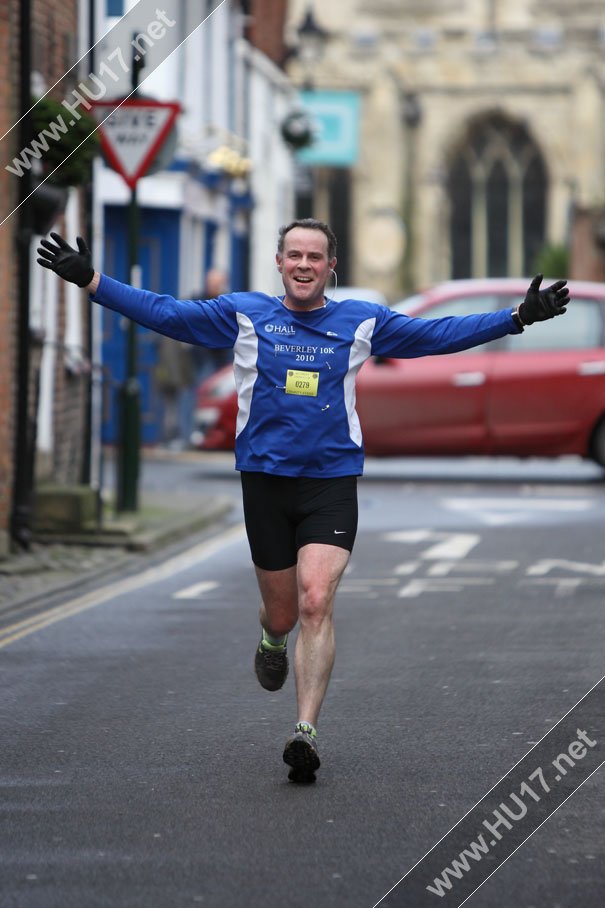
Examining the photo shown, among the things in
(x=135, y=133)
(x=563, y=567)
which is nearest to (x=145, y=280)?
(x=135, y=133)

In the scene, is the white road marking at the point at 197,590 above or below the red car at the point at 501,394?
below

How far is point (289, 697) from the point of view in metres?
8.45

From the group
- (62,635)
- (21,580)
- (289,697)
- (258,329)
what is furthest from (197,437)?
(258,329)

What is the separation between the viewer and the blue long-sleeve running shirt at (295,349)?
699 centimetres

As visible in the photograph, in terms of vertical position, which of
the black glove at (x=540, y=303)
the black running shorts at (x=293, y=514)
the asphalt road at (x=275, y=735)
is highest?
the black glove at (x=540, y=303)

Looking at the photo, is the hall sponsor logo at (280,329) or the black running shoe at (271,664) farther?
the black running shoe at (271,664)

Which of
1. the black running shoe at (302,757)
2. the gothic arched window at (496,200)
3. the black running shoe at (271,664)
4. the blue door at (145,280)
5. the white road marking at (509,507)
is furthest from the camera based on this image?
the gothic arched window at (496,200)

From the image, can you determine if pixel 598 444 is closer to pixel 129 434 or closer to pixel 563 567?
pixel 129 434

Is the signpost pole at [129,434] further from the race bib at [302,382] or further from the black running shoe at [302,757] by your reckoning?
the black running shoe at [302,757]

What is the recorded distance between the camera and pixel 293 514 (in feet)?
23.4

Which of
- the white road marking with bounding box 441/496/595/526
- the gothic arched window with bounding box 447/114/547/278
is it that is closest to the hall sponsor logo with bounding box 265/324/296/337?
the white road marking with bounding box 441/496/595/526

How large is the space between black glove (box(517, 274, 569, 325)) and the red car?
1264 cm

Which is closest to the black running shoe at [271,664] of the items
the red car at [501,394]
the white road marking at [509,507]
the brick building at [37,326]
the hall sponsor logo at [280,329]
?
the hall sponsor logo at [280,329]

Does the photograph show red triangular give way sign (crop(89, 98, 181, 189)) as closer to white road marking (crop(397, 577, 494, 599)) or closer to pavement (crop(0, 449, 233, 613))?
pavement (crop(0, 449, 233, 613))
